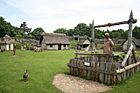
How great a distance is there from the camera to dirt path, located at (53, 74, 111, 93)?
976 centimetres

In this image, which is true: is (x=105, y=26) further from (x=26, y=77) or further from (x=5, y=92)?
(x=5, y=92)

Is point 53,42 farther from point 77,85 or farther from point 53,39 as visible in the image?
point 77,85

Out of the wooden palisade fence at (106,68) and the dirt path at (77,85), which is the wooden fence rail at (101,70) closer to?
the wooden palisade fence at (106,68)

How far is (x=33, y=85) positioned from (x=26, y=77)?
1252 mm

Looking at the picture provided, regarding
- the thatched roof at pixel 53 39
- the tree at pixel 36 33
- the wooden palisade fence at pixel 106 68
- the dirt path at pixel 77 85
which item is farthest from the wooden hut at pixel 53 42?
the tree at pixel 36 33

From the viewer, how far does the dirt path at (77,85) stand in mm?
9758

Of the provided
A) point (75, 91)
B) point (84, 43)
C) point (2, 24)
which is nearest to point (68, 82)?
point (75, 91)

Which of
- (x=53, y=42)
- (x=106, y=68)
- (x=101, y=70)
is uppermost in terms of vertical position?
(x=53, y=42)

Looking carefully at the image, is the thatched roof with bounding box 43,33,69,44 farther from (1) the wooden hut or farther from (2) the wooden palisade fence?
(2) the wooden palisade fence

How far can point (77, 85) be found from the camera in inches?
420

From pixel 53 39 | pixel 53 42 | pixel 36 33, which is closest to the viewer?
pixel 53 42

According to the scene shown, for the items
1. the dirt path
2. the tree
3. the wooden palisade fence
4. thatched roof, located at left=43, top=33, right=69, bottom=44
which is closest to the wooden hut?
thatched roof, located at left=43, top=33, right=69, bottom=44

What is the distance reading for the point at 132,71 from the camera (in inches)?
519

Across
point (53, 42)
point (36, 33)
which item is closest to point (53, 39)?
point (53, 42)
